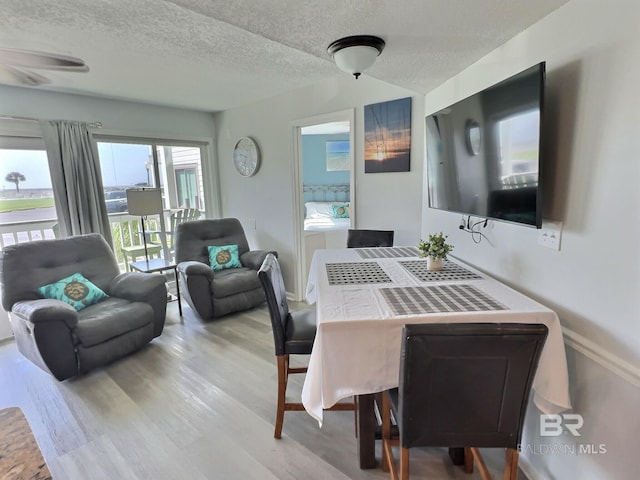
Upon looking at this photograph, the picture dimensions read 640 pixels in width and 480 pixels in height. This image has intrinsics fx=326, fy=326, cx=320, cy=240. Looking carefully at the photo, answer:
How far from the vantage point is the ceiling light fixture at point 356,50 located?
4.99 feet

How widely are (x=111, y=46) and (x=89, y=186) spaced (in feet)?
5.86

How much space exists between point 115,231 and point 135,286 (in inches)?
62.6

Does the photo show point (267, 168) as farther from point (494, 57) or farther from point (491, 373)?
point (491, 373)

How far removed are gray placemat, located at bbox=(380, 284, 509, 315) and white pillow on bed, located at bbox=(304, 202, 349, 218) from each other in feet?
14.6

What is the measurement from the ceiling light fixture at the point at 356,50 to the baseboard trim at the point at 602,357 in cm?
149

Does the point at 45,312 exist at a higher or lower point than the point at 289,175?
lower

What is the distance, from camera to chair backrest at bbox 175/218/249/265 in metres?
3.69

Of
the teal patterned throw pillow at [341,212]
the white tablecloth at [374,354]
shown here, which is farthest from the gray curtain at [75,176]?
the teal patterned throw pillow at [341,212]

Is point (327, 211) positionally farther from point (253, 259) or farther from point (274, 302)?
point (274, 302)

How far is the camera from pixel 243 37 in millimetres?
2184

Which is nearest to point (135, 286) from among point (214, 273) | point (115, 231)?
point (214, 273)

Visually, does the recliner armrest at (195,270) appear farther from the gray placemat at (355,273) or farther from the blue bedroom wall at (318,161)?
the blue bedroom wall at (318,161)

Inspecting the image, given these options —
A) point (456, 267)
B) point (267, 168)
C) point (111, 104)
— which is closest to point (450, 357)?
point (456, 267)

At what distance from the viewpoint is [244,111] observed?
419 centimetres
